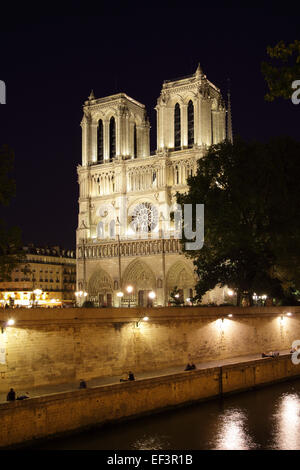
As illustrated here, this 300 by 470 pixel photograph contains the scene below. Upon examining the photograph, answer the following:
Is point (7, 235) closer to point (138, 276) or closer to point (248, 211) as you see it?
point (248, 211)

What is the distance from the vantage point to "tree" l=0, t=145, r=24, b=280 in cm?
2234

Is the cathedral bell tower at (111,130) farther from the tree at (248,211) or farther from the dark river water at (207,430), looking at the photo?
the dark river water at (207,430)

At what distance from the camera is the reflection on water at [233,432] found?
56.4ft

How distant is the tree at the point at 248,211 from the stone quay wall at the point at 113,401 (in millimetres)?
7792

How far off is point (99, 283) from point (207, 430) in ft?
133

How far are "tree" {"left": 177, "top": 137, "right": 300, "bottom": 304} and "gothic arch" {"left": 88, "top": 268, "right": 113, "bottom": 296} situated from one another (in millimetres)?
21948

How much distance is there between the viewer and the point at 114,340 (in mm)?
24250

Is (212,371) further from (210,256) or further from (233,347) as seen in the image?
(210,256)

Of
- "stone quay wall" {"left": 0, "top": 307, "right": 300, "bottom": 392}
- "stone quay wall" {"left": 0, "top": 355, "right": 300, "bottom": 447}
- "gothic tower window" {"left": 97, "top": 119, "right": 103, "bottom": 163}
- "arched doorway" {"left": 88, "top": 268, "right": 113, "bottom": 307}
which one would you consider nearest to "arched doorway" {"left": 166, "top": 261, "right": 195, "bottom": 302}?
"arched doorway" {"left": 88, "top": 268, "right": 113, "bottom": 307}

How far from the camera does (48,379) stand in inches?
838

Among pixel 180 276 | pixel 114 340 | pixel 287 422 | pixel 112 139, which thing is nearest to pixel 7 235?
pixel 114 340

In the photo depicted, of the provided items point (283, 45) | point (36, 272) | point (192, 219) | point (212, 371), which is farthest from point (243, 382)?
point (36, 272)

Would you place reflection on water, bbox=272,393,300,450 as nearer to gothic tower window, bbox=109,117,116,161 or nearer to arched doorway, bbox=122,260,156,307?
arched doorway, bbox=122,260,156,307

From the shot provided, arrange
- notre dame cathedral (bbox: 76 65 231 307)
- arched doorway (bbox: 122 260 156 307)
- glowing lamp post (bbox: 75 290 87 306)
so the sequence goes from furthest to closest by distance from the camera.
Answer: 1. glowing lamp post (bbox: 75 290 87 306)
2. arched doorway (bbox: 122 260 156 307)
3. notre dame cathedral (bbox: 76 65 231 307)
